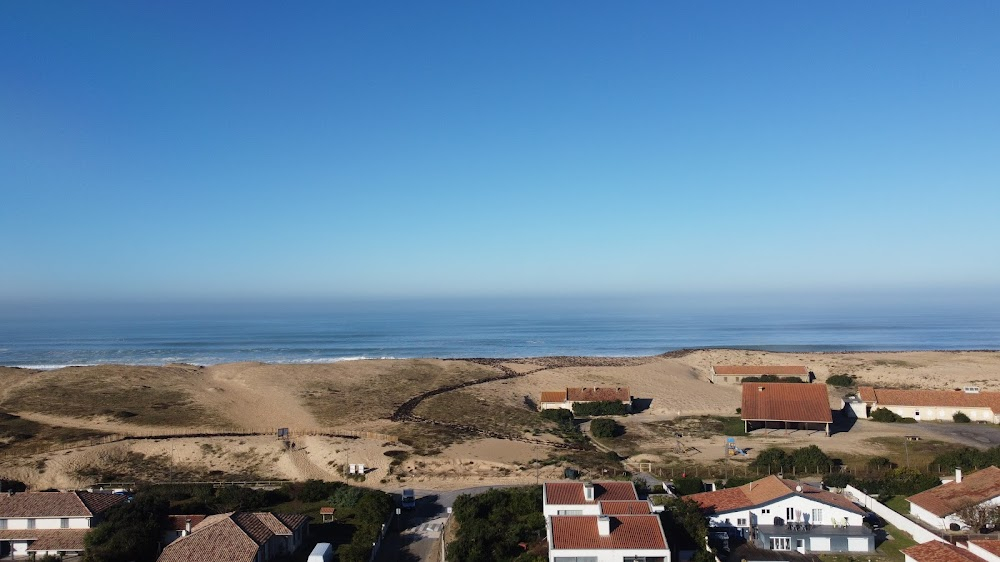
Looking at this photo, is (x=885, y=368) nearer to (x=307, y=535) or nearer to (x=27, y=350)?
(x=307, y=535)

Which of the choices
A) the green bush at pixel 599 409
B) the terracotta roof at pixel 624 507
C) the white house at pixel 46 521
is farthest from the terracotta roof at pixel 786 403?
the white house at pixel 46 521

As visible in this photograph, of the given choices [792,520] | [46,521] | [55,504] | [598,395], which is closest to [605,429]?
[598,395]

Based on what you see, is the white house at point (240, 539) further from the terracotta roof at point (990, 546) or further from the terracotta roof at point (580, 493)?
the terracotta roof at point (990, 546)

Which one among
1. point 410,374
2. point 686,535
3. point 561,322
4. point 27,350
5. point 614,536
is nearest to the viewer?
point 614,536

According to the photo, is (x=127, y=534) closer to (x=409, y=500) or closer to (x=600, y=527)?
(x=409, y=500)

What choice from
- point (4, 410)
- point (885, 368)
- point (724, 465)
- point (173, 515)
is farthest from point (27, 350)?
Result: point (885, 368)

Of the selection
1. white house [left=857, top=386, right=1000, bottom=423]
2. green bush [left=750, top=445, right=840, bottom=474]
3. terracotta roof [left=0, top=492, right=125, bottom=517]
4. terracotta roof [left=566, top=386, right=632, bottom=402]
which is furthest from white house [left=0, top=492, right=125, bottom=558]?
white house [left=857, top=386, right=1000, bottom=423]
